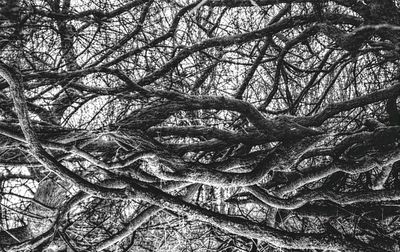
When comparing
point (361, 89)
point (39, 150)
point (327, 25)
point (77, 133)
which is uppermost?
point (361, 89)

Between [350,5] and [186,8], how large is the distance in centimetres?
122

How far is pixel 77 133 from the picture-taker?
2193mm

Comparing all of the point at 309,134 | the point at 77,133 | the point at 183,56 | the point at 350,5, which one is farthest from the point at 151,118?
the point at 350,5

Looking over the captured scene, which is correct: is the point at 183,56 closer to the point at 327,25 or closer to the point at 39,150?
the point at 327,25

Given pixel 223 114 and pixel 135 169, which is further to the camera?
pixel 223 114

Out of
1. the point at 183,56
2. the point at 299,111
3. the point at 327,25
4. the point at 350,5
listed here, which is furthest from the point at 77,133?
the point at 299,111

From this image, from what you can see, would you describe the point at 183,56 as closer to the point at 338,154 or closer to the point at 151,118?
the point at 151,118

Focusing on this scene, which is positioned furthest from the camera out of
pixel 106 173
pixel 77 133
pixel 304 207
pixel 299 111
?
pixel 299 111

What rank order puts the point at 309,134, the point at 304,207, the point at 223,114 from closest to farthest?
1. the point at 309,134
2. the point at 304,207
3. the point at 223,114

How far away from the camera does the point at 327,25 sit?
2.30 m

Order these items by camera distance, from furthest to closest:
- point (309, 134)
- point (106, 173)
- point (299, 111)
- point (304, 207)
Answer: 1. point (299, 111)
2. point (304, 207)
3. point (106, 173)
4. point (309, 134)

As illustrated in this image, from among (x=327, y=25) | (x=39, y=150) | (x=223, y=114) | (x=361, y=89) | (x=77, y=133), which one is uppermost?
(x=361, y=89)

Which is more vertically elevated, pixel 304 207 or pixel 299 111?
pixel 299 111

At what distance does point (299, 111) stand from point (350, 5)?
178 centimetres
